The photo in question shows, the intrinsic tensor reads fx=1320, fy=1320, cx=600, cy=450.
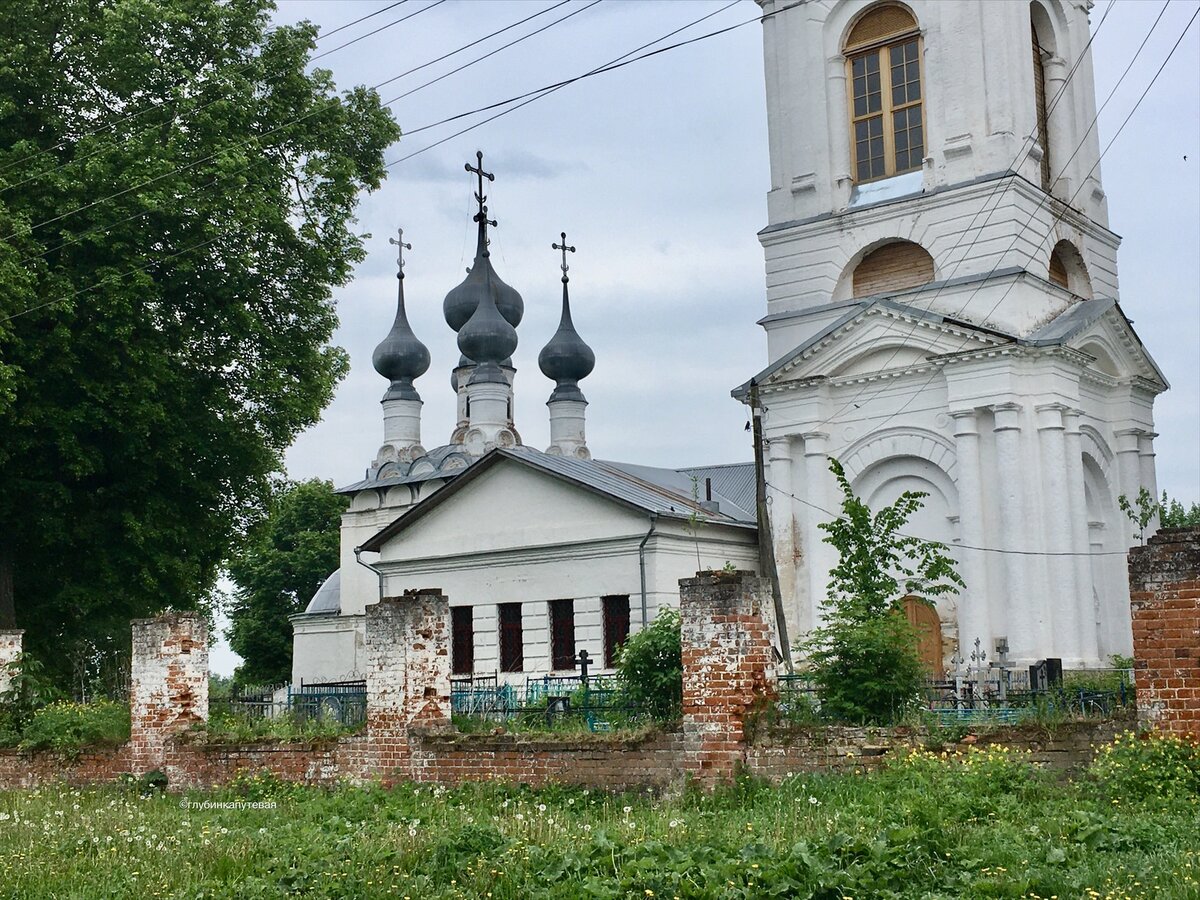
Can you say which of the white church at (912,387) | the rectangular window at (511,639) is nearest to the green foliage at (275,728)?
the white church at (912,387)

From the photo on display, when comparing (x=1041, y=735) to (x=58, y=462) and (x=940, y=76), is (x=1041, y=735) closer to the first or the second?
(x=58, y=462)

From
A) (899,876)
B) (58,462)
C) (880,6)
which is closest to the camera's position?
(899,876)

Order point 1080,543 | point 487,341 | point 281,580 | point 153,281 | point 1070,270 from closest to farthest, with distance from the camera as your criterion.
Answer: point 153,281 < point 1080,543 < point 1070,270 < point 487,341 < point 281,580

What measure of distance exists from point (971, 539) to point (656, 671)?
13.9 metres

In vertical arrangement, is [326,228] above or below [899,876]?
above

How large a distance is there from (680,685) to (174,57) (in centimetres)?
1493

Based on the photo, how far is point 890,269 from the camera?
27.6m

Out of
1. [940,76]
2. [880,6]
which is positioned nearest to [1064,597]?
[940,76]

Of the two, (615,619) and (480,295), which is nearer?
(615,619)

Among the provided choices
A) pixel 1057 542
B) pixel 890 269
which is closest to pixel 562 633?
pixel 1057 542

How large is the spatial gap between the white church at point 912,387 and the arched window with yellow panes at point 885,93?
0.05 metres

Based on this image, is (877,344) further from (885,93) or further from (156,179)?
(156,179)

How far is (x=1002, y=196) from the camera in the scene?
1017 inches

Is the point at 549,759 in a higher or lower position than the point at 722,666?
lower
